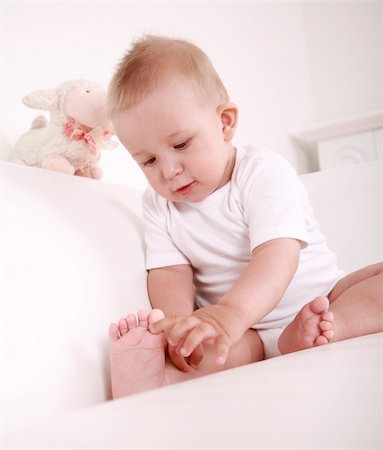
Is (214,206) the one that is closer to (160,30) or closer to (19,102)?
(19,102)

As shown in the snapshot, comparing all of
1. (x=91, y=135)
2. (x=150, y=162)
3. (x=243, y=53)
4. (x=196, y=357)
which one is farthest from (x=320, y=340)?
(x=243, y=53)

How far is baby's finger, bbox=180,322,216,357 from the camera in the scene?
616 mm

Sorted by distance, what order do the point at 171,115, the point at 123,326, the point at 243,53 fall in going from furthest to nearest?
the point at 243,53 → the point at 171,115 → the point at 123,326

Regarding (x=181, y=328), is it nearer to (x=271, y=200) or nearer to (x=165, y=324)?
(x=165, y=324)

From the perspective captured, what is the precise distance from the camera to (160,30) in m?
1.76

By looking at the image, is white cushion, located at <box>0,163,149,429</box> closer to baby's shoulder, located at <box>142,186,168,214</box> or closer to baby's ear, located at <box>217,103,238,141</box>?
baby's shoulder, located at <box>142,186,168,214</box>

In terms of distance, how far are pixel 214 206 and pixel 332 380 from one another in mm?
590

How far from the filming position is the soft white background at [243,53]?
1246 mm

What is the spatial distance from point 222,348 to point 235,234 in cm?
39

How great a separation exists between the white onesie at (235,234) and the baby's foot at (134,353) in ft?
0.88

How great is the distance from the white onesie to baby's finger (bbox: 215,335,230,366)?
302 millimetres

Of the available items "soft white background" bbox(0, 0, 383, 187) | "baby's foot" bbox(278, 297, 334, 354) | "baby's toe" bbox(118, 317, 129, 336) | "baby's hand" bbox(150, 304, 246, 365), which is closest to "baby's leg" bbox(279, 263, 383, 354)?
"baby's foot" bbox(278, 297, 334, 354)

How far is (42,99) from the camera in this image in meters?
1.08

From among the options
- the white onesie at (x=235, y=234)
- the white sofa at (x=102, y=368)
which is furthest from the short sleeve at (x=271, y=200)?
the white sofa at (x=102, y=368)
